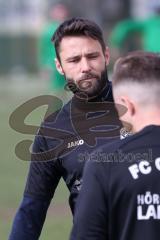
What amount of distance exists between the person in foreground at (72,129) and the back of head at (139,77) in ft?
4.00

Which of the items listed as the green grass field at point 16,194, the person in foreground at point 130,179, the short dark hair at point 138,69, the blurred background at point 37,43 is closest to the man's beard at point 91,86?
the short dark hair at point 138,69

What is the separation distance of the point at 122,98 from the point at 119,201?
0.43 metres

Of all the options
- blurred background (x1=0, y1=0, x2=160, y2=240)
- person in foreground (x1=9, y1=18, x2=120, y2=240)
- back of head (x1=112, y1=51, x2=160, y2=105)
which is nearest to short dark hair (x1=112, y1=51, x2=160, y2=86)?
back of head (x1=112, y1=51, x2=160, y2=105)

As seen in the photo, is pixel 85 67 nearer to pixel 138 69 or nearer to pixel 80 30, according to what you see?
pixel 80 30

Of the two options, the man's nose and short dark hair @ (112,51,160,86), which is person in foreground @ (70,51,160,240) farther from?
the man's nose

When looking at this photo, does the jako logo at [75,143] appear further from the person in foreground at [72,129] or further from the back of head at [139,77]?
the back of head at [139,77]

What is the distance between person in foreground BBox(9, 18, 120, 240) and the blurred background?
206 inches

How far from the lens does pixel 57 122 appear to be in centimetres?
527

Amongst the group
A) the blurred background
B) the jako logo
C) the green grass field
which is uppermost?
the blurred background

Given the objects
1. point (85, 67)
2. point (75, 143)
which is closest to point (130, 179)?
point (75, 143)

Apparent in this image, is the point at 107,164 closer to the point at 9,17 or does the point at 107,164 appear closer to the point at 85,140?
the point at 85,140

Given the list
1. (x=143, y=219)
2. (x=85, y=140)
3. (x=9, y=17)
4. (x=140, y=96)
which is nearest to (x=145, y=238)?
(x=143, y=219)

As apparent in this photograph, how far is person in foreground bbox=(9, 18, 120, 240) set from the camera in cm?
511

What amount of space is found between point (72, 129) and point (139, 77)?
1450 mm
